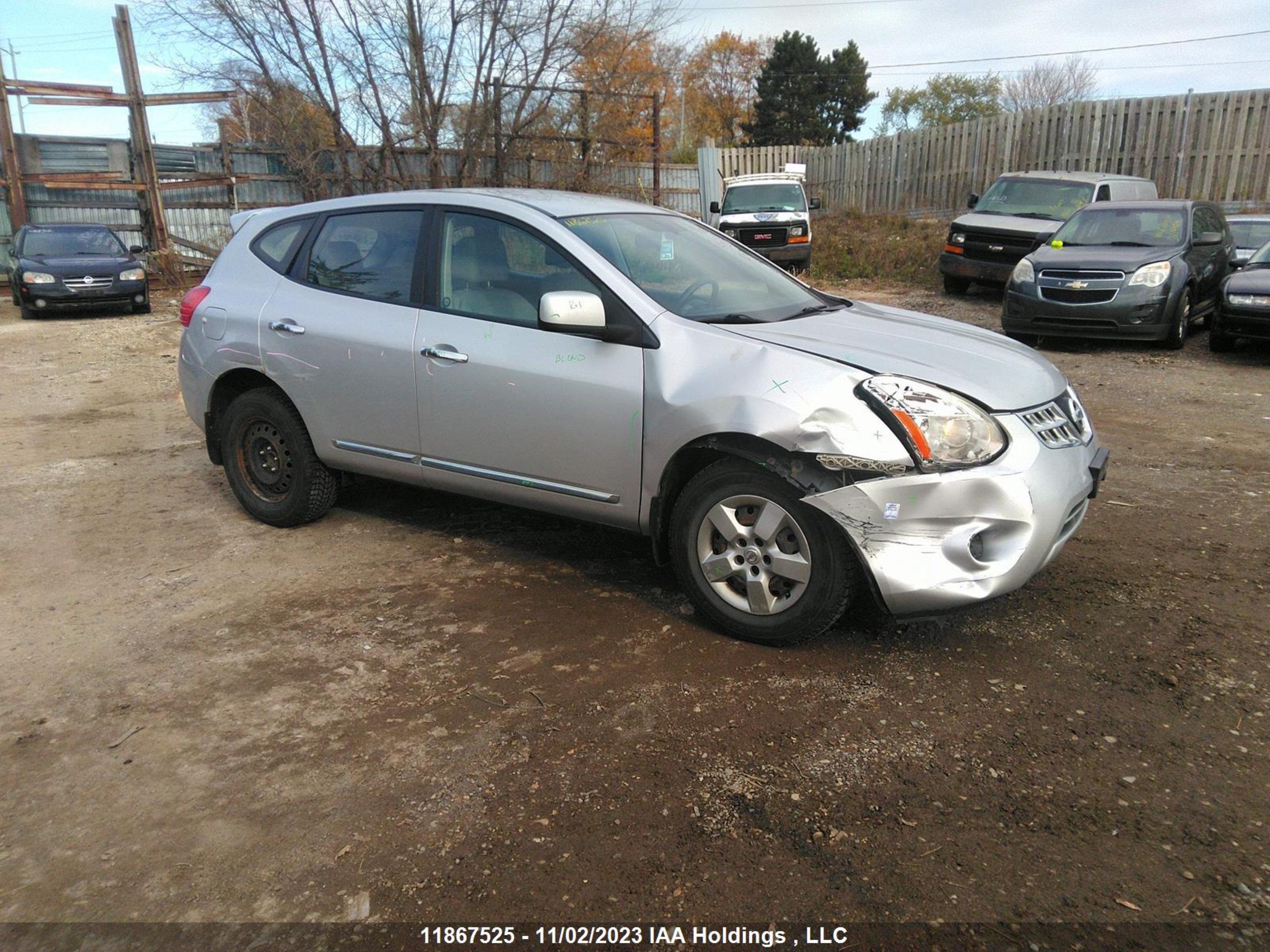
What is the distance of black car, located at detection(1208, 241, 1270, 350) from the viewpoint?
9508 millimetres

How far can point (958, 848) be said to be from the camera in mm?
2562

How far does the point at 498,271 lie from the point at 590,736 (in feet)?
7.31

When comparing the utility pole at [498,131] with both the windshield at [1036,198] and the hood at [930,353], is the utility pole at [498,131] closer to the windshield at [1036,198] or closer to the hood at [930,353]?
the windshield at [1036,198]

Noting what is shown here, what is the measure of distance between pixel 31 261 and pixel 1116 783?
1705 cm

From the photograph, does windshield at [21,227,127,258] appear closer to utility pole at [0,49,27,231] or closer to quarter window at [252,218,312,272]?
utility pole at [0,49,27,231]

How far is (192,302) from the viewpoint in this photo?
210 inches

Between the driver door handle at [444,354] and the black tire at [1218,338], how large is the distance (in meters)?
8.99

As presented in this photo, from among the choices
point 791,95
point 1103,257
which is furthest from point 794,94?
point 1103,257

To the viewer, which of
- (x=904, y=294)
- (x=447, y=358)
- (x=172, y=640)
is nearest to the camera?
(x=172, y=640)

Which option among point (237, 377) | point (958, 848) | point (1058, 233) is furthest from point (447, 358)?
point (1058, 233)

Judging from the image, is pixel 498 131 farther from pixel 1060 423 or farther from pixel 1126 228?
pixel 1060 423

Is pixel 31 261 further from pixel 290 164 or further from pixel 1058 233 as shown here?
pixel 1058 233

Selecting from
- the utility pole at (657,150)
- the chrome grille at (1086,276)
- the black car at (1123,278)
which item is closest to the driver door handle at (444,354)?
the black car at (1123,278)

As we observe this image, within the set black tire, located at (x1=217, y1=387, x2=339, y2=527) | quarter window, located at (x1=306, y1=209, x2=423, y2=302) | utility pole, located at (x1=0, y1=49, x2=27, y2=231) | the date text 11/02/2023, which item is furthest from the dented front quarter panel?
utility pole, located at (x1=0, y1=49, x2=27, y2=231)
